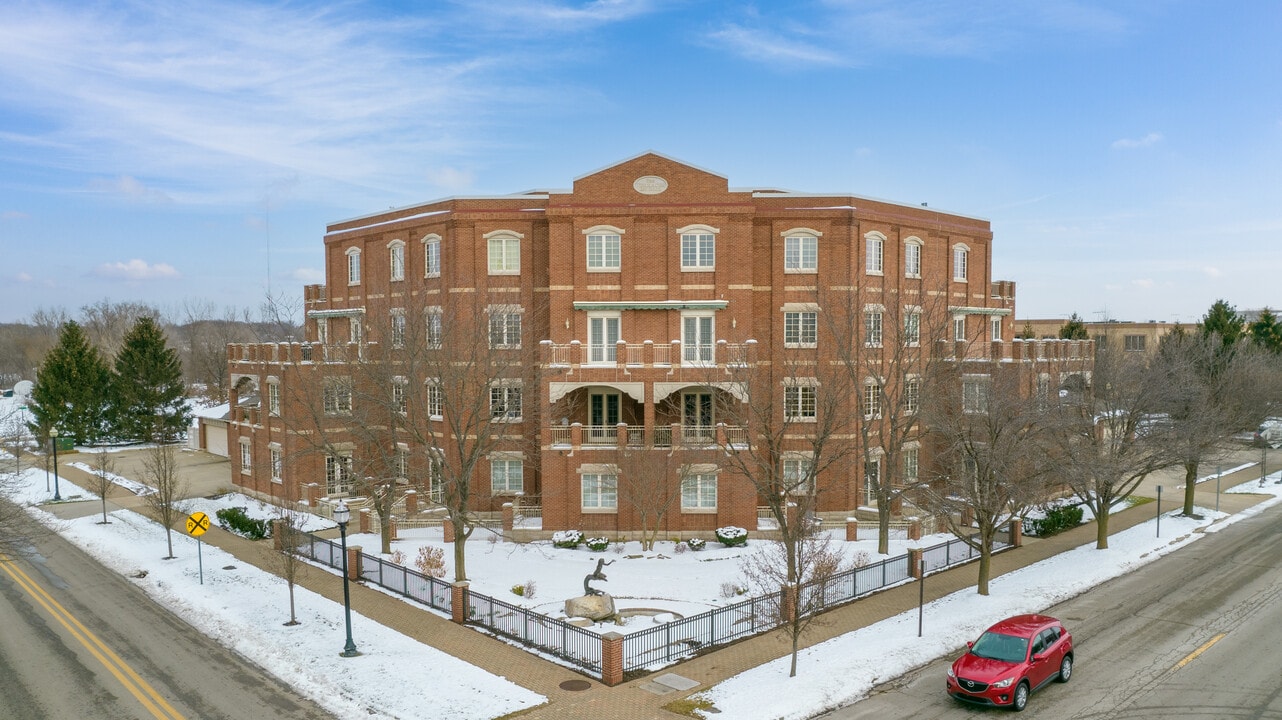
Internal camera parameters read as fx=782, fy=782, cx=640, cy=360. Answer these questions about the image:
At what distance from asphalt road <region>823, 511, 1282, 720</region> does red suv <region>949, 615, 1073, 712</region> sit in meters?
0.43

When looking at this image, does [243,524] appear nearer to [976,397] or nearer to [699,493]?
[699,493]

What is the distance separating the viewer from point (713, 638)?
2003 centimetres

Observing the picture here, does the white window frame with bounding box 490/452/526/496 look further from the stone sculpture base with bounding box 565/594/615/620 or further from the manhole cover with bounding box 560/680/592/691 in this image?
the manhole cover with bounding box 560/680/592/691

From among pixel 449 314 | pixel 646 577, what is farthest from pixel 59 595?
pixel 646 577

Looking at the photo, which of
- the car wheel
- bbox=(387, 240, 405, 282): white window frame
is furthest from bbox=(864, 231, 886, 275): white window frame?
the car wheel

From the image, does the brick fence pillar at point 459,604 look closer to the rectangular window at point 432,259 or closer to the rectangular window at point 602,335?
the rectangular window at point 602,335

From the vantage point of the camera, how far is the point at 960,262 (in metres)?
40.7

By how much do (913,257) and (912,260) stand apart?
18cm

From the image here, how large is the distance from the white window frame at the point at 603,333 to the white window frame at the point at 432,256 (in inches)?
321

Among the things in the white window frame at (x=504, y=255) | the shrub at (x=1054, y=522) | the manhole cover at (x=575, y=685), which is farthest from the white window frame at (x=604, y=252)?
the shrub at (x=1054, y=522)

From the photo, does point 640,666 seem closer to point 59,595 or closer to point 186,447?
point 59,595

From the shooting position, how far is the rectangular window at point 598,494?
3141cm

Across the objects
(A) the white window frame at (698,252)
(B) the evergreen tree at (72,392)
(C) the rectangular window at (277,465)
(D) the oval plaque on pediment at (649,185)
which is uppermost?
(D) the oval plaque on pediment at (649,185)

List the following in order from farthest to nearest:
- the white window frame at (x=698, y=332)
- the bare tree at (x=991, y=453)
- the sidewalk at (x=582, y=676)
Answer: the white window frame at (x=698, y=332), the bare tree at (x=991, y=453), the sidewalk at (x=582, y=676)
